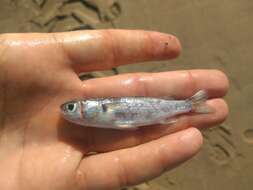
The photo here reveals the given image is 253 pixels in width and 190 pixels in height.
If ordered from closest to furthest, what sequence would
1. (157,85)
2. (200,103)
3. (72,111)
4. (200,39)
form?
(72,111), (200,103), (157,85), (200,39)

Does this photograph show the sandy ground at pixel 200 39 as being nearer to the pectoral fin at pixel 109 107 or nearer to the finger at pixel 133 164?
the finger at pixel 133 164

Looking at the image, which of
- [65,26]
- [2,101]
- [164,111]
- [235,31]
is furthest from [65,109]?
[235,31]

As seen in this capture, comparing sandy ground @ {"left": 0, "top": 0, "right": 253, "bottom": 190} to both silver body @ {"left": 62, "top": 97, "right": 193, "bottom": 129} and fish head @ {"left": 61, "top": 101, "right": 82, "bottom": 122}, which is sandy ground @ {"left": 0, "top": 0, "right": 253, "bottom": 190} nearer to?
silver body @ {"left": 62, "top": 97, "right": 193, "bottom": 129}

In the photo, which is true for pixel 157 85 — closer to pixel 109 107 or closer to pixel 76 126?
pixel 109 107

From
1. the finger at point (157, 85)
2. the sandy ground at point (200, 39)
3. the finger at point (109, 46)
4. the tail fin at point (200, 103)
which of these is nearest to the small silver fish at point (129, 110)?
the tail fin at point (200, 103)

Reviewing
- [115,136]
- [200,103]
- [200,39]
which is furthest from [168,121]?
[200,39]

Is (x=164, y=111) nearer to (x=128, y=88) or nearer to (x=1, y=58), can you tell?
(x=128, y=88)

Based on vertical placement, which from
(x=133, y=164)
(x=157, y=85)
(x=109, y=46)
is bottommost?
(x=133, y=164)
